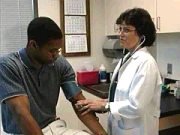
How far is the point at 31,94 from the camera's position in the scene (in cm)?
132

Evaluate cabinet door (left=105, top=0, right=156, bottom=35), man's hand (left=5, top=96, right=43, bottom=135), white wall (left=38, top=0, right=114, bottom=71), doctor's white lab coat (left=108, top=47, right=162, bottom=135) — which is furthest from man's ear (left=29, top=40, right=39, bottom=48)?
white wall (left=38, top=0, right=114, bottom=71)

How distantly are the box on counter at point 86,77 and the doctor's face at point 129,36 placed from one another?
4.26ft

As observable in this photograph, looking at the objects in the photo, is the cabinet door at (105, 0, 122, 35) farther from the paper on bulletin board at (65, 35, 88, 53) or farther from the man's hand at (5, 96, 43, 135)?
the man's hand at (5, 96, 43, 135)

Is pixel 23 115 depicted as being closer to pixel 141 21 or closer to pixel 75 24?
pixel 141 21

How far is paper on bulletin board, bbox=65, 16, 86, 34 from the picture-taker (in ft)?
9.27

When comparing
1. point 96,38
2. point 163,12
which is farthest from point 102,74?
point 163,12

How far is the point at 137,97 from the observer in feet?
4.63

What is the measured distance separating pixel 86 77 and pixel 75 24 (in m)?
0.63

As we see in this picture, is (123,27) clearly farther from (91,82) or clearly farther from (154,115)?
(91,82)

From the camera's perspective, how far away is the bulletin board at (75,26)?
→ 9.22 ft

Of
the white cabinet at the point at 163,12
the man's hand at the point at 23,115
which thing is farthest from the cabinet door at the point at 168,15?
the man's hand at the point at 23,115

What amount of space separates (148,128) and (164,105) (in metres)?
0.52

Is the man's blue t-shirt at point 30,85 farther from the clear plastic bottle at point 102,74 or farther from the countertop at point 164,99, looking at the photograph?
the clear plastic bottle at point 102,74

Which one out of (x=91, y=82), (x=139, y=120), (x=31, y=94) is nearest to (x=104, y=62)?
(x=91, y=82)
